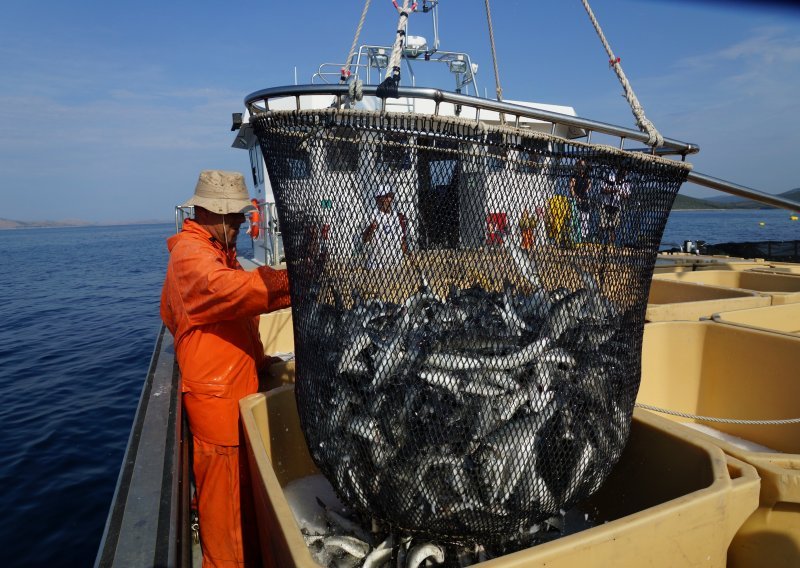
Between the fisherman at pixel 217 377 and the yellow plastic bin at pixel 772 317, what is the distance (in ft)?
14.2

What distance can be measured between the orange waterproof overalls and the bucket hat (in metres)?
0.16

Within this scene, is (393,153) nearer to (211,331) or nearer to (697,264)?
(211,331)

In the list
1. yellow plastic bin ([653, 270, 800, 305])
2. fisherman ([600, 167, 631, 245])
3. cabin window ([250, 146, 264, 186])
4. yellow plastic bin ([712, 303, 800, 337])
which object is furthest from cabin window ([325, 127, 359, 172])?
cabin window ([250, 146, 264, 186])

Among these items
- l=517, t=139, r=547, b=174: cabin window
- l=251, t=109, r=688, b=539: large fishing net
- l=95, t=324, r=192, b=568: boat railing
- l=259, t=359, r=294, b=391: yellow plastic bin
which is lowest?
l=95, t=324, r=192, b=568: boat railing

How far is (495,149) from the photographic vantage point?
6.00 feet

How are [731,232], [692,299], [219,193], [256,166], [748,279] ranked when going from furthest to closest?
1. [731,232]
2. [256,166]
3. [748,279]
4. [692,299]
5. [219,193]

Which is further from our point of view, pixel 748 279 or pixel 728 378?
pixel 748 279

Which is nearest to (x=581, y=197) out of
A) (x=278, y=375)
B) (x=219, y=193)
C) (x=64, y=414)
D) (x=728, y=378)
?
(x=219, y=193)

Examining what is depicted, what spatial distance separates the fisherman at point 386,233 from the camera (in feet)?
6.14

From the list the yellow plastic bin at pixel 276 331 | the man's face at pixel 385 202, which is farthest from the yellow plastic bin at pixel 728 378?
the yellow plastic bin at pixel 276 331

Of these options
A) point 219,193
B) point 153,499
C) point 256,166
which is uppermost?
point 256,166

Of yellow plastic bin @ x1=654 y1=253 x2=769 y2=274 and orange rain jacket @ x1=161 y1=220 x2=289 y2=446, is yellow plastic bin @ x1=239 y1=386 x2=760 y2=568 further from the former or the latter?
yellow plastic bin @ x1=654 y1=253 x2=769 y2=274

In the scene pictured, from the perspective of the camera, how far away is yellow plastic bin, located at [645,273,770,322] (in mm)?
5188

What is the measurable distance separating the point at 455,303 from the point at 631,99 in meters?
1.29
